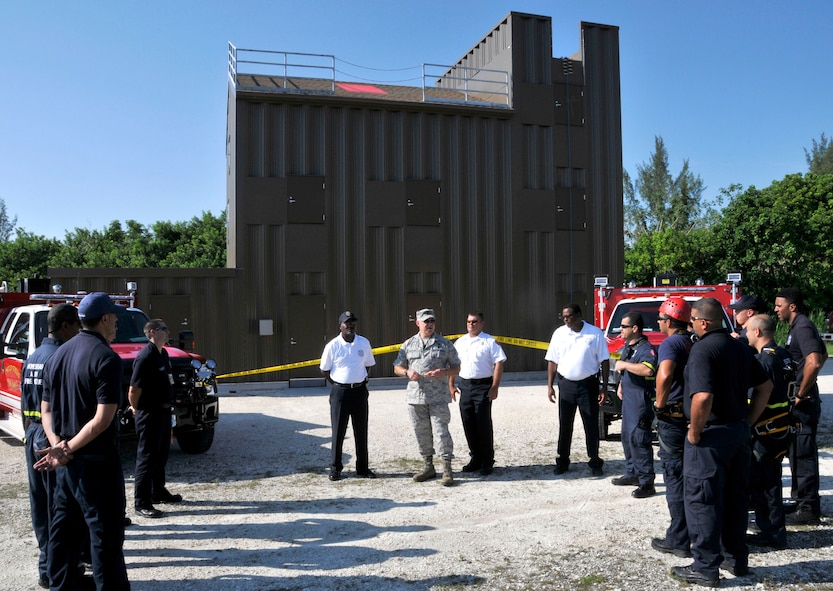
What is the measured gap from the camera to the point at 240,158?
1728 centimetres

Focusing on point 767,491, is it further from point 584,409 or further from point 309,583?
point 309,583

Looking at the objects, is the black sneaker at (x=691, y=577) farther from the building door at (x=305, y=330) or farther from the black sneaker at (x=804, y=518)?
the building door at (x=305, y=330)

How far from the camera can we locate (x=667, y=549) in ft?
17.3

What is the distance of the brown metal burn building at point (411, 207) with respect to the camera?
17.3 metres

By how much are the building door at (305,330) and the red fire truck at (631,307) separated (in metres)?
7.26

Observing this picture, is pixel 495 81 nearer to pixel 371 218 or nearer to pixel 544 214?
pixel 544 214

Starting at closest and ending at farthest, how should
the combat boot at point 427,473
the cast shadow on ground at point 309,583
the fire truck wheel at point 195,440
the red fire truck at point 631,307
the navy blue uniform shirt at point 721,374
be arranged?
the navy blue uniform shirt at point 721,374 < the cast shadow on ground at point 309,583 < the combat boot at point 427,473 < the fire truck wheel at point 195,440 < the red fire truck at point 631,307

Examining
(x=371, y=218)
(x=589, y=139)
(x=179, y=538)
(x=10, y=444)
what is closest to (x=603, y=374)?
(x=179, y=538)

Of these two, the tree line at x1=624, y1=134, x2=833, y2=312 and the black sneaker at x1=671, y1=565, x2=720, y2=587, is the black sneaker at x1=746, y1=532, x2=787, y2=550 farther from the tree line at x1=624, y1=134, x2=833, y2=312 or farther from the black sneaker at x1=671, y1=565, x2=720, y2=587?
the tree line at x1=624, y1=134, x2=833, y2=312

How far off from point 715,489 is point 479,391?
3540mm

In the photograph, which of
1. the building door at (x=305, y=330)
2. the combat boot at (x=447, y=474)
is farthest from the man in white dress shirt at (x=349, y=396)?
the building door at (x=305, y=330)

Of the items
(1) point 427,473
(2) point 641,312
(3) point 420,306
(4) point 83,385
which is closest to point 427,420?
(1) point 427,473

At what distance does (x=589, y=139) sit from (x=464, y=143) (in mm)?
3873

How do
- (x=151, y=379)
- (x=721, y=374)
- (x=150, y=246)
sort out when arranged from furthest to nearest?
(x=150, y=246)
(x=151, y=379)
(x=721, y=374)
